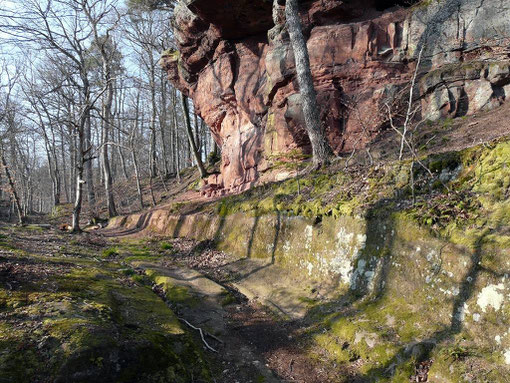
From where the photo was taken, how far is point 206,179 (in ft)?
68.5

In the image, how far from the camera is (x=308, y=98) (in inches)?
408

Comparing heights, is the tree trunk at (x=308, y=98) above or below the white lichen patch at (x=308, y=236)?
above

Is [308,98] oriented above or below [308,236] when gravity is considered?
above

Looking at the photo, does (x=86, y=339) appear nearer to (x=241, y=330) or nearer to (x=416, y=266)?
(x=241, y=330)

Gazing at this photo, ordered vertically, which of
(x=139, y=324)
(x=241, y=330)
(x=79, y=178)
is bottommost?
(x=241, y=330)

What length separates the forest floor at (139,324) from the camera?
10.5 feet

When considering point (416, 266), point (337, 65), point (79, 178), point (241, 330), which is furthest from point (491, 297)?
point (79, 178)

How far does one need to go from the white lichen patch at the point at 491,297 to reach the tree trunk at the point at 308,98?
6686mm

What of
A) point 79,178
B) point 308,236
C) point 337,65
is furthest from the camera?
point 79,178

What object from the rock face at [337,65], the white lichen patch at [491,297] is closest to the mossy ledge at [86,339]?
the white lichen patch at [491,297]

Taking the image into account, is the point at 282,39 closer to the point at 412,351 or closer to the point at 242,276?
the point at 242,276

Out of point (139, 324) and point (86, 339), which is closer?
point (86, 339)

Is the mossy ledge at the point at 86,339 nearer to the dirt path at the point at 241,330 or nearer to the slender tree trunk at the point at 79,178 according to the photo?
the dirt path at the point at 241,330

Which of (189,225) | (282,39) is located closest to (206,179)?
(189,225)
